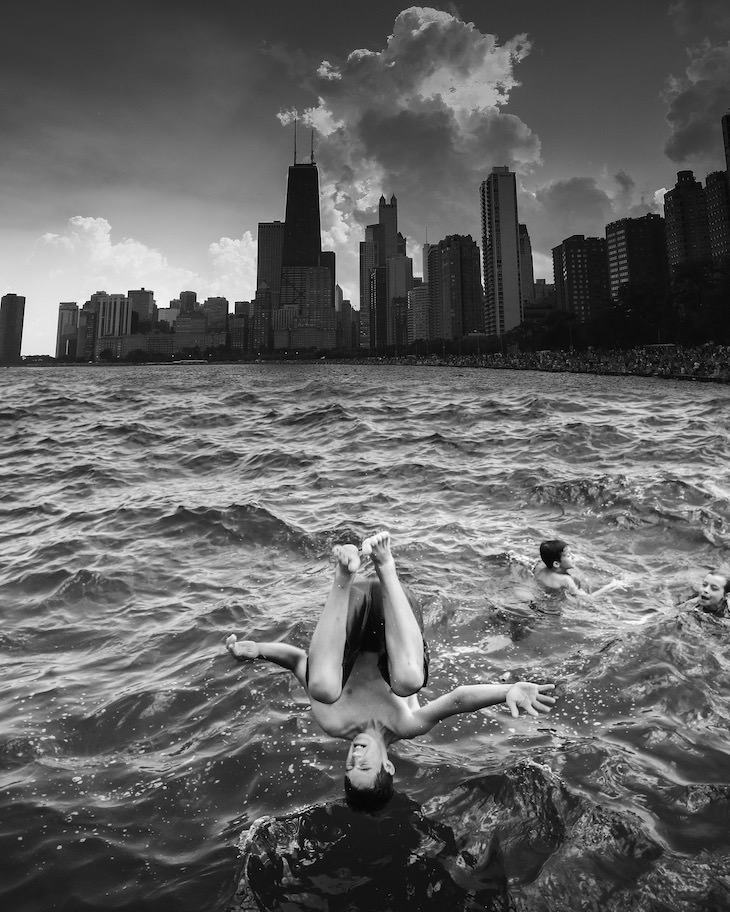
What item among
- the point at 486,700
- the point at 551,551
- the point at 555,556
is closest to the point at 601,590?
the point at 555,556

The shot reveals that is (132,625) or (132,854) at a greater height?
(132,625)

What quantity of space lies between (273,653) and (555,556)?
Result: 5629 millimetres

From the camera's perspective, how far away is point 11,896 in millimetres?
3840

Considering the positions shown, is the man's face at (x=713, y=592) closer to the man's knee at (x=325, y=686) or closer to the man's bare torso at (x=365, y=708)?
the man's bare torso at (x=365, y=708)

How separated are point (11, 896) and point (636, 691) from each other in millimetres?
5599

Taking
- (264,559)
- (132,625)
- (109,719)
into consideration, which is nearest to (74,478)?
(264,559)

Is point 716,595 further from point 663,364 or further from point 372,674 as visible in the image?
point 663,364

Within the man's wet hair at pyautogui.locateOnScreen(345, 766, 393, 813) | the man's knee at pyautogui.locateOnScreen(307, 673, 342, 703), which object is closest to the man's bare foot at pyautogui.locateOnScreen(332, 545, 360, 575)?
the man's knee at pyautogui.locateOnScreen(307, 673, 342, 703)

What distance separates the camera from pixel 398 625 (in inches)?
160

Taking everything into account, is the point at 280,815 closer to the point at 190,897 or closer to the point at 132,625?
the point at 190,897

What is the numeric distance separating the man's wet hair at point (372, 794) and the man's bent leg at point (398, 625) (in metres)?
0.71

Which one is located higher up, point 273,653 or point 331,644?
point 331,644

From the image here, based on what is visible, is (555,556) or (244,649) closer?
(244,649)

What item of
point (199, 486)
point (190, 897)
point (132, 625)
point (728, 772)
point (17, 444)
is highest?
point (17, 444)
